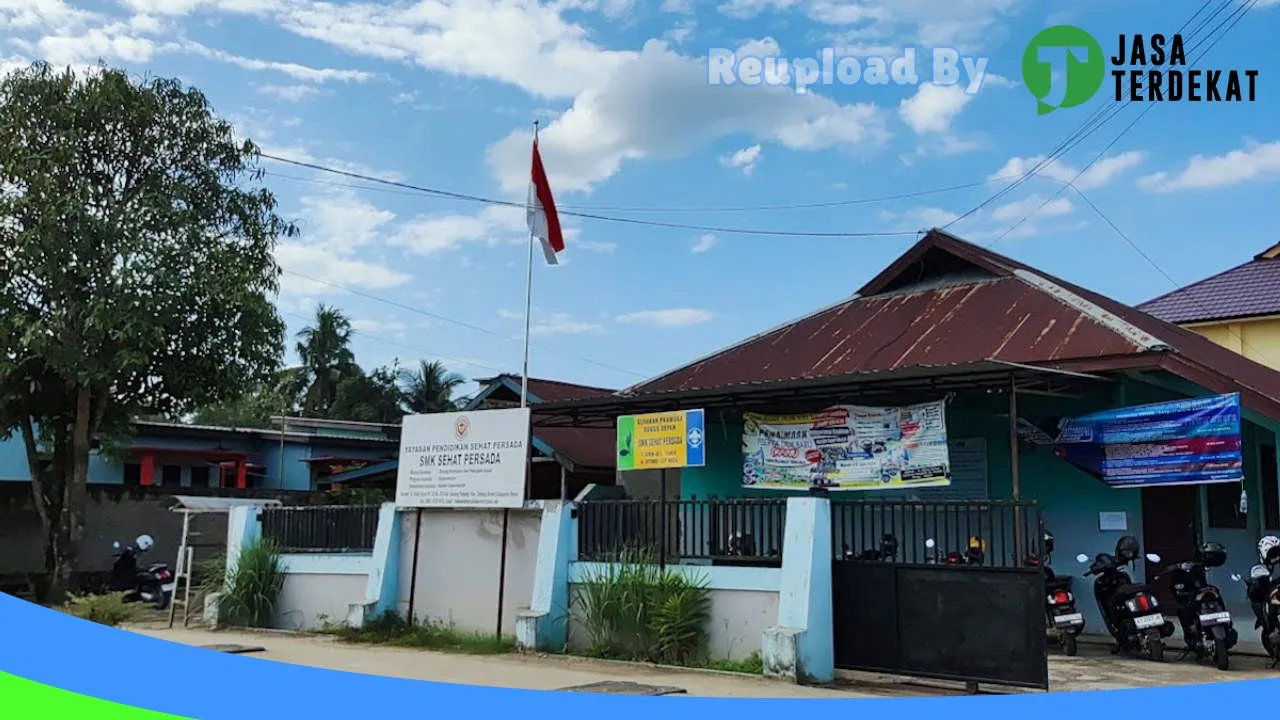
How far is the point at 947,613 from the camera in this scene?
9.27 meters

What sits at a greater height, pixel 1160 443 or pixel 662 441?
pixel 1160 443

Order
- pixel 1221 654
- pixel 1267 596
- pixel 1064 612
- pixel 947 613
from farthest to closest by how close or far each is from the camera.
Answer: pixel 1064 612, pixel 1267 596, pixel 1221 654, pixel 947 613

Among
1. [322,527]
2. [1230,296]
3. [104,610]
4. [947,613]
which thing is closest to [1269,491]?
[947,613]

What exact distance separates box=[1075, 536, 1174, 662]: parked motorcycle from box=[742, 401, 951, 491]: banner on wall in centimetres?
176

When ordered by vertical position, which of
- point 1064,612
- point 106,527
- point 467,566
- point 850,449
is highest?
point 850,449

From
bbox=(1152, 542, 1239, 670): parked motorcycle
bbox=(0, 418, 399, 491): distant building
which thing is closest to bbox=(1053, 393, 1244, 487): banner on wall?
bbox=(1152, 542, 1239, 670): parked motorcycle

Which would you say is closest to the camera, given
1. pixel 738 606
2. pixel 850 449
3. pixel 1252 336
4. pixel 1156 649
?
pixel 738 606

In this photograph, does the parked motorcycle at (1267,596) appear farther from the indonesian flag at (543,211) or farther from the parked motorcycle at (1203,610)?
the indonesian flag at (543,211)

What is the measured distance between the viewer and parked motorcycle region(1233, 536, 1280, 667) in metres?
10.1

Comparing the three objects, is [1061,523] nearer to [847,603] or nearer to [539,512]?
[847,603]

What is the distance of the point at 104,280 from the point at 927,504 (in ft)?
41.6

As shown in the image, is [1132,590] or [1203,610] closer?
[1203,610]

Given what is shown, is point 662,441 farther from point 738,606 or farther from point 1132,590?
point 1132,590

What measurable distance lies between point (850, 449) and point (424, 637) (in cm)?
503
